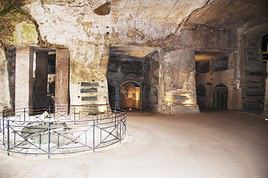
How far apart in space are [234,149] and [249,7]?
8.08 m

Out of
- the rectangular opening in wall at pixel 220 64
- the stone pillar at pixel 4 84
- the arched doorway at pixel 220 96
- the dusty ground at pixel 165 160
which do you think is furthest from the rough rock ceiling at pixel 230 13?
the stone pillar at pixel 4 84

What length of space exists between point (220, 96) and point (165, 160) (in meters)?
12.5

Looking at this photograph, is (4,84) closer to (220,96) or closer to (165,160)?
(165,160)

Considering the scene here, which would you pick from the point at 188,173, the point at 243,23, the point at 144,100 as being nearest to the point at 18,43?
the point at 144,100

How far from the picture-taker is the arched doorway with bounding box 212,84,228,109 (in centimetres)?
1645

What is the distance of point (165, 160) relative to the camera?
17.4ft

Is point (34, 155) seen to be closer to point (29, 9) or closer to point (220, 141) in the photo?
point (220, 141)

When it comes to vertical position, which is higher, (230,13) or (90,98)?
(230,13)

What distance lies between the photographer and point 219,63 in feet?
52.4

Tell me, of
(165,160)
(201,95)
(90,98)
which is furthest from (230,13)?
(165,160)

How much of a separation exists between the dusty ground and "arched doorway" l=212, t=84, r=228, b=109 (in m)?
9.09

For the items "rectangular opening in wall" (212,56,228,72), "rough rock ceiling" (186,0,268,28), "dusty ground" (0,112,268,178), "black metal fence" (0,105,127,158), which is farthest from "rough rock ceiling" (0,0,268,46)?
"dusty ground" (0,112,268,178)

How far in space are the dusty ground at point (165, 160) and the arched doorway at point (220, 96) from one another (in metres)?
9.09

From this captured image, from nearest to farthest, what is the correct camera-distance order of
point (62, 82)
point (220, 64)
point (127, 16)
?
point (127, 16) → point (62, 82) → point (220, 64)
